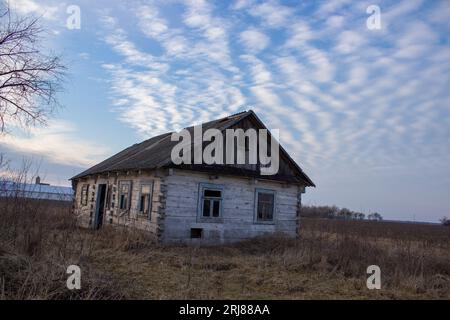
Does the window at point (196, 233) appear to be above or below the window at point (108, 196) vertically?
below

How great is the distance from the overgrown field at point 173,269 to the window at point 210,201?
6.33 ft

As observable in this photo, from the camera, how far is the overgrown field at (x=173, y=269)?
6.02 m

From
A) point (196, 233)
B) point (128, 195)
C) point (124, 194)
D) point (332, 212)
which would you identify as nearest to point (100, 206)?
point (124, 194)

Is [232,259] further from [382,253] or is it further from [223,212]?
[382,253]

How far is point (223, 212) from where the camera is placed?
15023mm

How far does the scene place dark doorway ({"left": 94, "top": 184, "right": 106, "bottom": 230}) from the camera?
1978 cm

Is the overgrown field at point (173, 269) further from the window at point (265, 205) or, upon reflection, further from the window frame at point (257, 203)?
the window at point (265, 205)

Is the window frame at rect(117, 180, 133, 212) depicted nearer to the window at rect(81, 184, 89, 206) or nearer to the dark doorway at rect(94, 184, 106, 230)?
the dark doorway at rect(94, 184, 106, 230)

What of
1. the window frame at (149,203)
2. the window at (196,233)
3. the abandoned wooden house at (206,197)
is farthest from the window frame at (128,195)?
the window at (196,233)

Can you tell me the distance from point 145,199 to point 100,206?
247 inches

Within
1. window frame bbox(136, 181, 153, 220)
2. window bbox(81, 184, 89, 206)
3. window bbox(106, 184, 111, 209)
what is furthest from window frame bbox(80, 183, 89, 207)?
window frame bbox(136, 181, 153, 220)

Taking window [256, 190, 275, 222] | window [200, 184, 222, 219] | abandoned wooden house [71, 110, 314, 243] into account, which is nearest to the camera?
abandoned wooden house [71, 110, 314, 243]

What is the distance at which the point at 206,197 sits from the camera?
14.7 m
